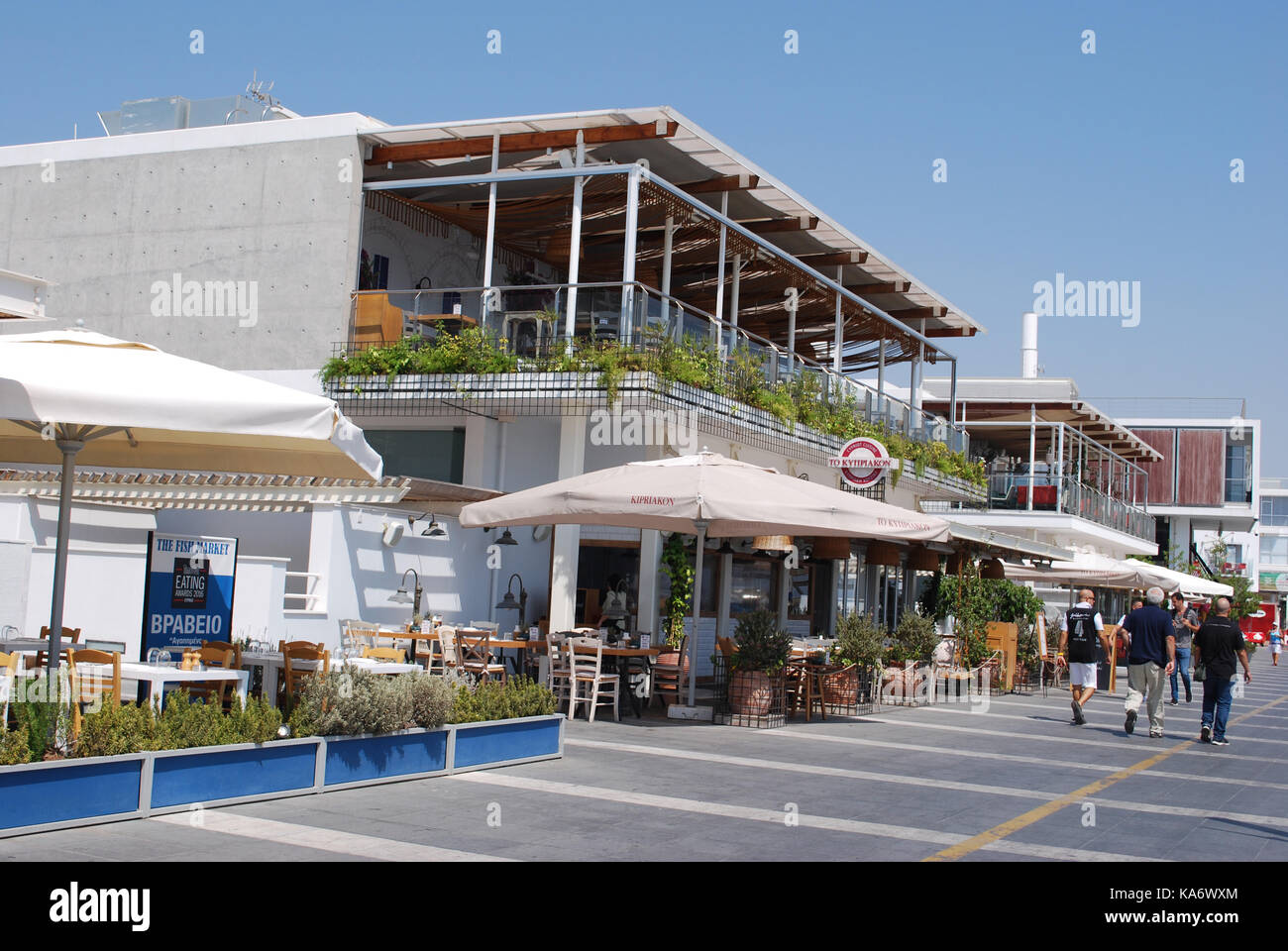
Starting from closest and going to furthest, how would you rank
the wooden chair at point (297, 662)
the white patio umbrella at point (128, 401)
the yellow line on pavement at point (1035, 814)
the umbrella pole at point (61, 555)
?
the white patio umbrella at point (128, 401), the yellow line on pavement at point (1035, 814), the umbrella pole at point (61, 555), the wooden chair at point (297, 662)

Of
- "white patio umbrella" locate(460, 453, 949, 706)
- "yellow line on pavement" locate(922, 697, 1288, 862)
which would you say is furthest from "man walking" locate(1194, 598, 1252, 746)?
"white patio umbrella" locate(460, 453, 949, 706)

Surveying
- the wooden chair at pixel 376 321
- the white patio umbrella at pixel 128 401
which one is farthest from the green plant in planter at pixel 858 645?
the white patio umbrella at pixel 128 401

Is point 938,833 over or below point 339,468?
Result: below

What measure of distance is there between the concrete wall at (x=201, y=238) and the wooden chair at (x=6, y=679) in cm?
1165

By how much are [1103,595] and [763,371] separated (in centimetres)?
3012

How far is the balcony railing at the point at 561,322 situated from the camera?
17.5m

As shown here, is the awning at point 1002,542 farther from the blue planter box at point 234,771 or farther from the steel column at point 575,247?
the blue planter box at point 234,771

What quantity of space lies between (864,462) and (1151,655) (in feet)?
18.1
